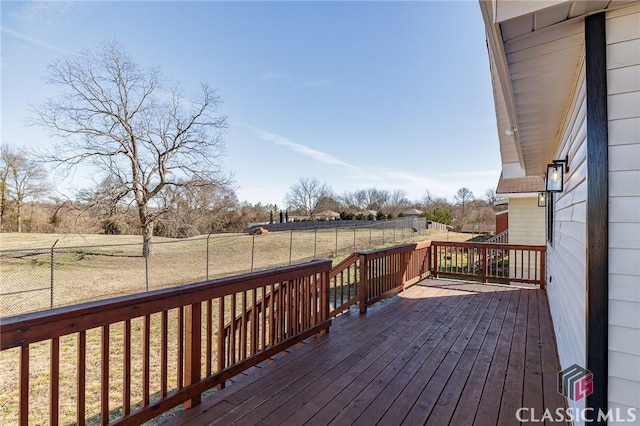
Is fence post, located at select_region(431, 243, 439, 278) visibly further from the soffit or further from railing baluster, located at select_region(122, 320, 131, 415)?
railing baluster, located at select_region(122, 320, 131, 415)

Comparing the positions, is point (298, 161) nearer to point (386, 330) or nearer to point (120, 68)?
point (120, 68)

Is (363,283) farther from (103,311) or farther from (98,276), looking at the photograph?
(98,276)

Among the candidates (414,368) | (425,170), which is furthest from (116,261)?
(425,170)


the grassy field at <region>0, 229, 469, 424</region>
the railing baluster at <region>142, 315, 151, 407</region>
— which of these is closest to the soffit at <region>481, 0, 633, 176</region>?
the railing baluster at <region>142, 315, 151, 407</region>

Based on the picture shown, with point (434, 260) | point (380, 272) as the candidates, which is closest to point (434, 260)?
point (434, 260)

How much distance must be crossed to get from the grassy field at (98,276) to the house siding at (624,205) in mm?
4098

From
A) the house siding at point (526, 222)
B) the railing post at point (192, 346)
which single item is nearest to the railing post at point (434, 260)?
the house siding at point (526, 222)

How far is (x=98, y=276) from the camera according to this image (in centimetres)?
1004

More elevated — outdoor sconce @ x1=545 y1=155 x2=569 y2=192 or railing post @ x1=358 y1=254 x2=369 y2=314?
outdoor sconce @ x1=545 y1=155 x2=569 y2=192

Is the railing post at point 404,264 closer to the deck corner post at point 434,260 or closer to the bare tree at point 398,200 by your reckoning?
the deck corner post at point 434,260

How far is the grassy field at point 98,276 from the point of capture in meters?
3.68

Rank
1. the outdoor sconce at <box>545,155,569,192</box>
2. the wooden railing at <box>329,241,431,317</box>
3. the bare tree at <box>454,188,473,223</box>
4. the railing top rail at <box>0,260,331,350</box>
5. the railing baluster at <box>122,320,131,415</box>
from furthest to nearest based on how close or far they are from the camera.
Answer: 1. the bare tree at <box>454,188,473,223</box>
2. the wooden railing at <box>329,241,431,317</box>
3. the outdoor sconce at <box>545,155,569,192</box>
4. the railing baluster at <box>122,320,131,415</box>
5. the railing top rail at <box>0,260,331,350</box>

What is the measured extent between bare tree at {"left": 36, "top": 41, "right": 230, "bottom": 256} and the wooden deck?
13657 mm

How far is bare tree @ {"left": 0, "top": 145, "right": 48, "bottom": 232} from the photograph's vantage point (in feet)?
58.3
